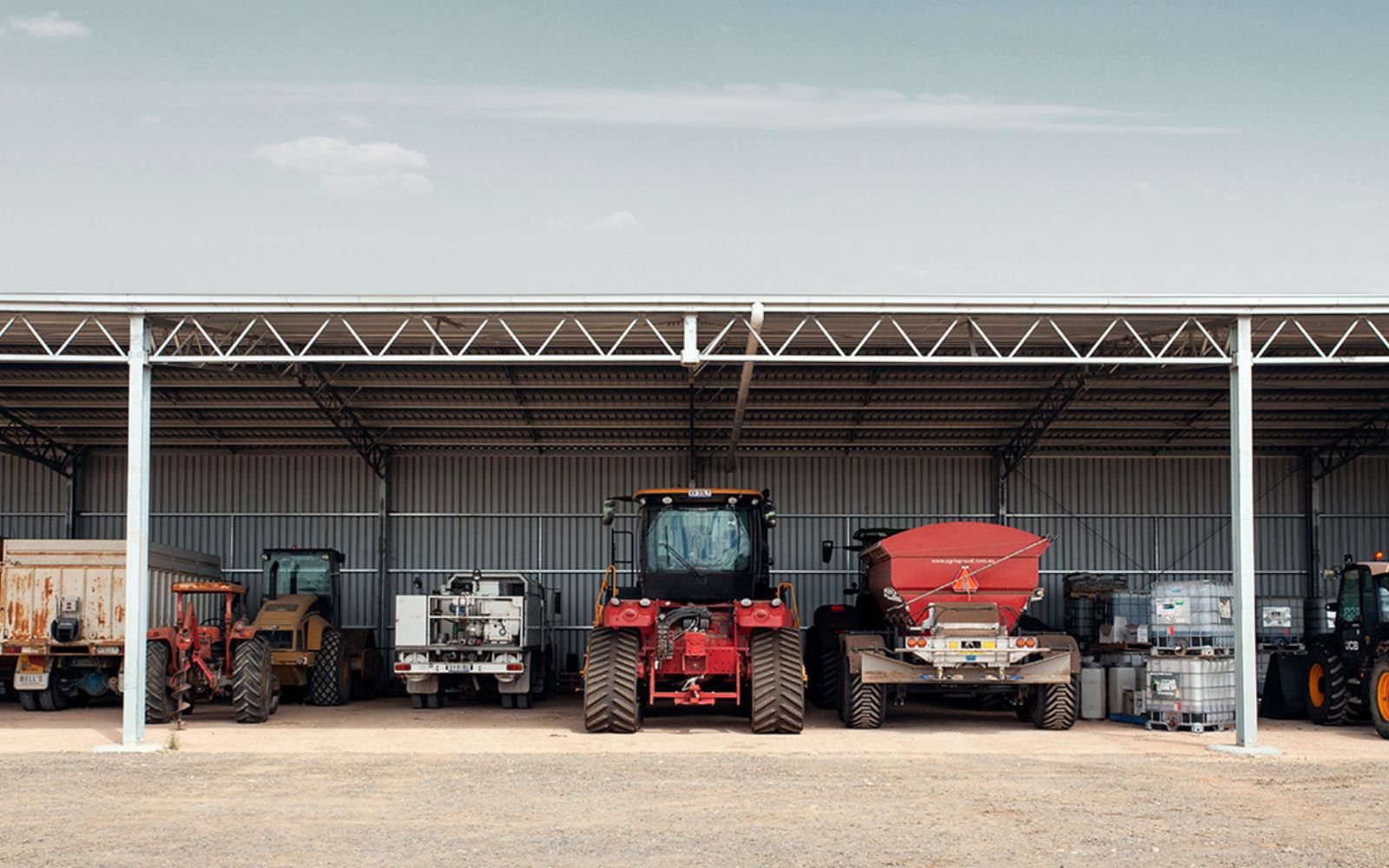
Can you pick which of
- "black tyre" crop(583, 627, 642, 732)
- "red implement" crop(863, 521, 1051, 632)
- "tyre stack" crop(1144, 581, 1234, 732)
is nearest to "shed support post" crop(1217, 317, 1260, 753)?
"tyre stack" crop(1144, 581, 1234, 732)

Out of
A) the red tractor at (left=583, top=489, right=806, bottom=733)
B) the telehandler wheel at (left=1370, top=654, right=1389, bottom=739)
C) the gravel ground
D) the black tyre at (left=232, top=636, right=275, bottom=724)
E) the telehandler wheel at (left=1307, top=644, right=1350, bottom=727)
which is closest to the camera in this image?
the gravel ground

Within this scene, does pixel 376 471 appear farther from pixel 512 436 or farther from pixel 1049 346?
pixel 1049 346

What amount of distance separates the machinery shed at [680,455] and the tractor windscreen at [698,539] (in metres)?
2.78

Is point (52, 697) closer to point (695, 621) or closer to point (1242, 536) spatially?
point (695, 621)

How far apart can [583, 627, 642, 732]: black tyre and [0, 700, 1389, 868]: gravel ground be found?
0.37 meters

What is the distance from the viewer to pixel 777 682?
1830 centimetres

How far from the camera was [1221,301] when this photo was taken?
1791cm

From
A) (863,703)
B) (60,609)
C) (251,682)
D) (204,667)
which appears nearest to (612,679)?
(863,703)

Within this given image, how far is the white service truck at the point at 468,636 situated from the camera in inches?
878

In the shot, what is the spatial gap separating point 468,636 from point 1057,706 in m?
8.57

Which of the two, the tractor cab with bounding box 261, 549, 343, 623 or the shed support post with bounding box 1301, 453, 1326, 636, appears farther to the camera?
the shed support post with bounding box 1301, 453, 1326, 636

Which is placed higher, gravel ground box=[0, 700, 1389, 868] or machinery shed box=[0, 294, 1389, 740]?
machinery shed box=[0, 294, 1389, 740]

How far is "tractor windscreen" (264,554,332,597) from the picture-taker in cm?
2605

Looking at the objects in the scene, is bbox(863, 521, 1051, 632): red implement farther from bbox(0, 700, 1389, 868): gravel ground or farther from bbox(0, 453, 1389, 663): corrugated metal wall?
bbox(0, 453, 1389, 663): corrugated metal wall
